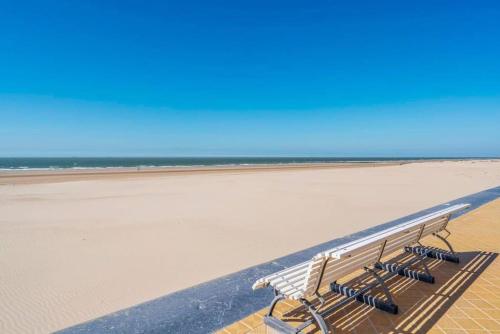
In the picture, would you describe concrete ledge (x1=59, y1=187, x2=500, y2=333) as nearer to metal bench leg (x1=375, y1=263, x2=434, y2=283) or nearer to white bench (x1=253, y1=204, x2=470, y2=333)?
white bench (x1=253, y1=204, x2=470, y2=333)

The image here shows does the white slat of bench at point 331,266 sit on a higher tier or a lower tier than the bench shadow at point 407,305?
higher

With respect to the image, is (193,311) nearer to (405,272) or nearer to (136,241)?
(405,272)

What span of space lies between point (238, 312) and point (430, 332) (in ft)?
5.74

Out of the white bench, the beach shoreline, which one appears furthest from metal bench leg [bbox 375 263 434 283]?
the beach shoreline

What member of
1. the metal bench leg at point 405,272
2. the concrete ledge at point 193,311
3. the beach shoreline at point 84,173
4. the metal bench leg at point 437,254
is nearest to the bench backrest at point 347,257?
the metal bench leg at point 405,272

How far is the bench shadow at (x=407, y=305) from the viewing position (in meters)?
2.77

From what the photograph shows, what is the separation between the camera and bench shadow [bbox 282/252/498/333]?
2.77 metres

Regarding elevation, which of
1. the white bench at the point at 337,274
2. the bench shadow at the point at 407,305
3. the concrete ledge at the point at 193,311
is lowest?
the bench shadow at the point at 407,305

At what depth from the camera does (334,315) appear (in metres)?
2.94

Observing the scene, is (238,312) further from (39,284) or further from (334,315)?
(39,284)

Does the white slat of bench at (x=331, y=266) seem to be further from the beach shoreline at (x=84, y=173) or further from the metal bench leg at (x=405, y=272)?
the beach shoreline at (x=84, y=173)

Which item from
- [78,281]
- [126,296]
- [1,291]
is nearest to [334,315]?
[126,296]

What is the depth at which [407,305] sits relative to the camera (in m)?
3.17

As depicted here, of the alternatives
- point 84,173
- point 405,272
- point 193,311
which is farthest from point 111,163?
point 405,272
